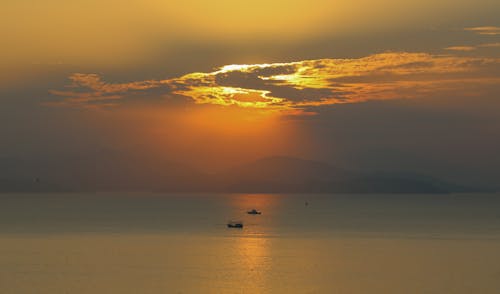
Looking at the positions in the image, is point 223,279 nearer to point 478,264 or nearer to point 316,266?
point 316,266

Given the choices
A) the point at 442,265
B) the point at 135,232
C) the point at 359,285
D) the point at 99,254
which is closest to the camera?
the point at 359,285

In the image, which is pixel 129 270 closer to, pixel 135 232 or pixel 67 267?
pixel 67 267

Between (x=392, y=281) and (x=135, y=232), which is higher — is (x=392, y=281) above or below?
above

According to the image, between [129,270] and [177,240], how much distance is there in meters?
48.9

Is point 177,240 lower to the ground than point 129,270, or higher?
lower

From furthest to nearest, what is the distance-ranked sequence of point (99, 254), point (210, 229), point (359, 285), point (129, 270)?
point (210, 229)
point (99, 254)
point (129, 270)
point (359, 285)

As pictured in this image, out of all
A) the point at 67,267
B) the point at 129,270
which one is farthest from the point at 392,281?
the point at 67,267

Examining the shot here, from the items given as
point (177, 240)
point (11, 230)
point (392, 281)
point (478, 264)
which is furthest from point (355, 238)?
point (11, 230)

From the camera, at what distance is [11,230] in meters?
180

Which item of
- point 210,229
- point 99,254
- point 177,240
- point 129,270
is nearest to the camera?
point 129,270

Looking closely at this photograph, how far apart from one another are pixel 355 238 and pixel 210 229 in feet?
145

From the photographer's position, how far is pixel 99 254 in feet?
400

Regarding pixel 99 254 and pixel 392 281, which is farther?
pixel 99 254

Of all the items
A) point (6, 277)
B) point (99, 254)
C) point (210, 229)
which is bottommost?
point (210, 229)
